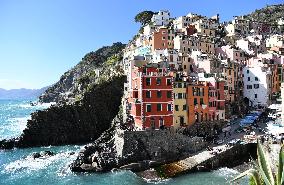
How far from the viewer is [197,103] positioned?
2756 inches

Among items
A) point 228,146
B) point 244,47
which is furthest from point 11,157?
point 244,47

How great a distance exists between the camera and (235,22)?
135m

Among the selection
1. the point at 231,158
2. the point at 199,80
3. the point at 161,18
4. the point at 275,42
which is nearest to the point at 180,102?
the point at 199,80

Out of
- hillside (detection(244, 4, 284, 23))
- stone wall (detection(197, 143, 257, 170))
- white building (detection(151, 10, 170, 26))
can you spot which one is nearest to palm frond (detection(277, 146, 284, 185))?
stone wall (detection(197, 143, 257, 170))

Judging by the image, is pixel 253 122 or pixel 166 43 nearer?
pixel 253 122

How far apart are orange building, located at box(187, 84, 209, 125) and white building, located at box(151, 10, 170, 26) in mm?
62615

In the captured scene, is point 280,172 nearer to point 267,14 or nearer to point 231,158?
Answer: point 231,158

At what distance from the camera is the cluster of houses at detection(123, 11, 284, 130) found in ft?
215

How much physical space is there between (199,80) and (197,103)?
6.24 meters

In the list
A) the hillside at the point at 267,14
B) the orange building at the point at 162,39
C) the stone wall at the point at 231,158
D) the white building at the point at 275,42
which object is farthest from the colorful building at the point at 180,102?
the hillside at the point at 267,14

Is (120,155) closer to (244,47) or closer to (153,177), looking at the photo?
(153,177)

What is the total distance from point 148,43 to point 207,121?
37510 mm

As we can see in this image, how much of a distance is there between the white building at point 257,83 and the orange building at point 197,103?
20.6m

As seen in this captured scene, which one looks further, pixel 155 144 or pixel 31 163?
pixel 31 163
